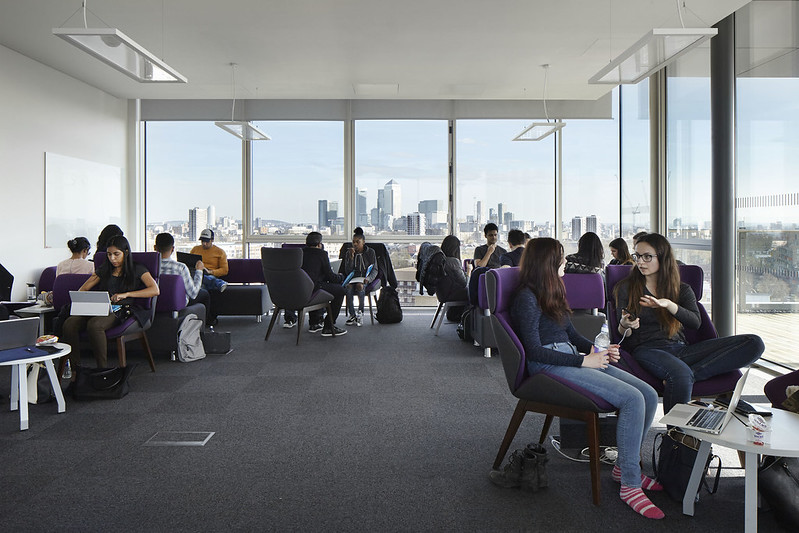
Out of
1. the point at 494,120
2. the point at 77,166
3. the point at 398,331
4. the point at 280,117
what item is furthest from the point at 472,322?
the point at 77,166

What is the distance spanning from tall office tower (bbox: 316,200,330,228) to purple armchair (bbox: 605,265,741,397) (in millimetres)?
6803

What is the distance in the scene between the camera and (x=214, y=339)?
588cm

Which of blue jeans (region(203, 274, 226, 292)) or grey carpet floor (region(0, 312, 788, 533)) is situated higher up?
blue jeans (region(203, 274, 226, 292))

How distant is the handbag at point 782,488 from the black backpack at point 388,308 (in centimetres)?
581

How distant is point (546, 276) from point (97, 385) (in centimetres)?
343

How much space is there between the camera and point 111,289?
4.83 m

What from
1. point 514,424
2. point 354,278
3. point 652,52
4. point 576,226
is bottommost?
point 514,424

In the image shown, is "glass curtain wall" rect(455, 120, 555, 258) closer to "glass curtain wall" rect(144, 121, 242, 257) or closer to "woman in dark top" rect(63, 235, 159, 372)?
"glass curtain wall" rect(144, 121, 242, 257)

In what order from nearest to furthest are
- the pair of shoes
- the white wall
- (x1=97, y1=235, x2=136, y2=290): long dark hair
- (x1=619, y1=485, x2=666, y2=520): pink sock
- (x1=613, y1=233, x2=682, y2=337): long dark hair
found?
(x1=619, y1=485, x2=666, y2=520): pink sock < (x1=613, y1=233, x2=682, y2=337): long dark hair < (x1=97, y1=235, x2=136, y2=290): long dark hair < the white wall < the pair of shoes

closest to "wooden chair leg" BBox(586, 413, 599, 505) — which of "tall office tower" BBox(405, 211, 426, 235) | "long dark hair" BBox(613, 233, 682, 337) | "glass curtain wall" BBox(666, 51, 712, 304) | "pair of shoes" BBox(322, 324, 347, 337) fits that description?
"long dark hair" BBox(613, 233, 682, 337)

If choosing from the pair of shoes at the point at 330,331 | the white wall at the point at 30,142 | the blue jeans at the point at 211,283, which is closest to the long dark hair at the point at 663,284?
the pair of shoes at the point at 330,331

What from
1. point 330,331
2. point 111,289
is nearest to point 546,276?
point 111,289

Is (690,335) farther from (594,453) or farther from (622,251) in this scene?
(622,251)

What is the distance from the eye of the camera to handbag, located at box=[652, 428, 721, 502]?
2.51 metres
